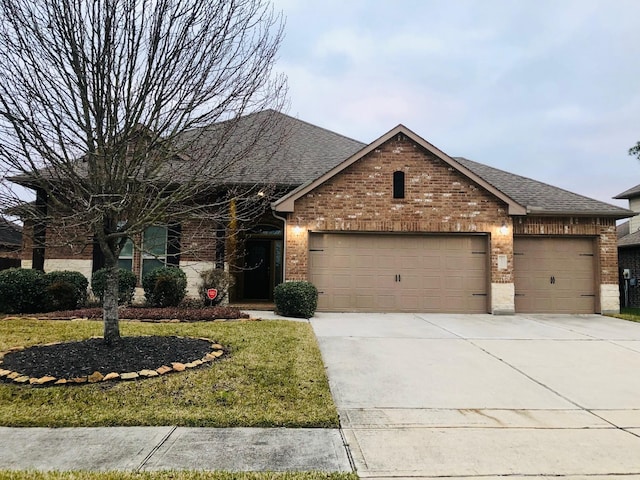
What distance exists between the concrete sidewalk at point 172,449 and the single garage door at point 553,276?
10.4 m

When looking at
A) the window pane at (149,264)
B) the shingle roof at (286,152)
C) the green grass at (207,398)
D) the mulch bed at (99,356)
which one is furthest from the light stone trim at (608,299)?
the window pane at (149,264)

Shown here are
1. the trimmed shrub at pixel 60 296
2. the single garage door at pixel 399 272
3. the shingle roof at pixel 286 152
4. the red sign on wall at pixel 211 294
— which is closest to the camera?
the shingle roof at pixel 286 152

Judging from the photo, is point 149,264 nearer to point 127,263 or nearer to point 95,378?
point 127,263

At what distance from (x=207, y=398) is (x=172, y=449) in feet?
3.81

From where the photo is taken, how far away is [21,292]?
10992mm

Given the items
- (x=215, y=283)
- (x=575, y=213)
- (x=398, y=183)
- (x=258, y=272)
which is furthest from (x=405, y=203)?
(x=215, y=283)

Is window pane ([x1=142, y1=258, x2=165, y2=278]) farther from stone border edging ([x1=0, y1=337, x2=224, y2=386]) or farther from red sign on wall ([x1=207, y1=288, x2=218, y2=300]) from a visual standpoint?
stone border edging ([x1=0, y1=337, x2=224, y2=386])

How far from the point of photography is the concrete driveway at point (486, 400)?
3447mm

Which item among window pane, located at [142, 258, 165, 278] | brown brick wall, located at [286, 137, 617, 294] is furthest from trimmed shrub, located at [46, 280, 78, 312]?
brown brick wall, located at [286, 137, 617, 294]

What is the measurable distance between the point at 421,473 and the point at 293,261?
878cm

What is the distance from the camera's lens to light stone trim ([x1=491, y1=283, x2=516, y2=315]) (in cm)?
1183

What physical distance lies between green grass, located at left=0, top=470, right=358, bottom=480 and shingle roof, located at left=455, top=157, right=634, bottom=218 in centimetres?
1083

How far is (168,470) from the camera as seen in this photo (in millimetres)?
3160

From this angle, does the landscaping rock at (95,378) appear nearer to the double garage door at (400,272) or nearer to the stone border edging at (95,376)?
the stone border edging at (95,376)
